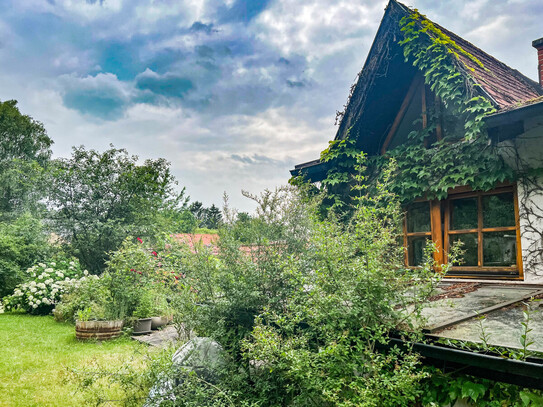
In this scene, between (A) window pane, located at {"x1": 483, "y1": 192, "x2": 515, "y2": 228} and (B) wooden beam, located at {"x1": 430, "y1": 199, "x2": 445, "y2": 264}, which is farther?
(B) wooden beam, located at {"x1": 430, "y1": 199, "x2": 445, "y2": 264}

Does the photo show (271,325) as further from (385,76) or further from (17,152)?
(17,152)

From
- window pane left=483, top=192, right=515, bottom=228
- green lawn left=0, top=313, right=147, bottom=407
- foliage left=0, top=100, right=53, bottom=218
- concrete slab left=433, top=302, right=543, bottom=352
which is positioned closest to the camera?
concrete slab left=433, top=302, right=543, bottom=352

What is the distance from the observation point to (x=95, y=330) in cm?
661

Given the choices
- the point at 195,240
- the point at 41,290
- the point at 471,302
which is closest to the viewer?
the point at 471,302

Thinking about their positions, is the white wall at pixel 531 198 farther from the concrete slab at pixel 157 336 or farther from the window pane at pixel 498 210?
the concrete slab at pixel 157 336

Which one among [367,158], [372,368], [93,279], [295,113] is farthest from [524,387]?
[93,279]

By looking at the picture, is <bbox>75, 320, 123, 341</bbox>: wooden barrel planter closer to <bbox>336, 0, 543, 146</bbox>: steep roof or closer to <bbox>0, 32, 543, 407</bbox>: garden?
<bbox>0, 32, 543, 407</bbox>: garden

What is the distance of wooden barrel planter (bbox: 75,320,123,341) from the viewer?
21.6ft

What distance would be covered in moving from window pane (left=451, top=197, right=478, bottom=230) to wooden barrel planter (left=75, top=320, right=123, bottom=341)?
682 centimetres

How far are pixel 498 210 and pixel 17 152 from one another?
24964 millimetres

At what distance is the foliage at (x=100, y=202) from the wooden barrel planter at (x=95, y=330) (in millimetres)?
6308

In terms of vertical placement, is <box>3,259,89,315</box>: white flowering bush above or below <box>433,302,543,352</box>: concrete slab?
below

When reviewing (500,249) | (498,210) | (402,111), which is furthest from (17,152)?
(500,249)

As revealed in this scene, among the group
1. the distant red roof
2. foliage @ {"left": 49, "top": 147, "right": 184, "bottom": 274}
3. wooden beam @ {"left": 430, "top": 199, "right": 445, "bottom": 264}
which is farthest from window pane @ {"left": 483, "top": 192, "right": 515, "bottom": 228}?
foliage @ {"left": 49, "top": 147, "right": 184, "bottom": 274}
